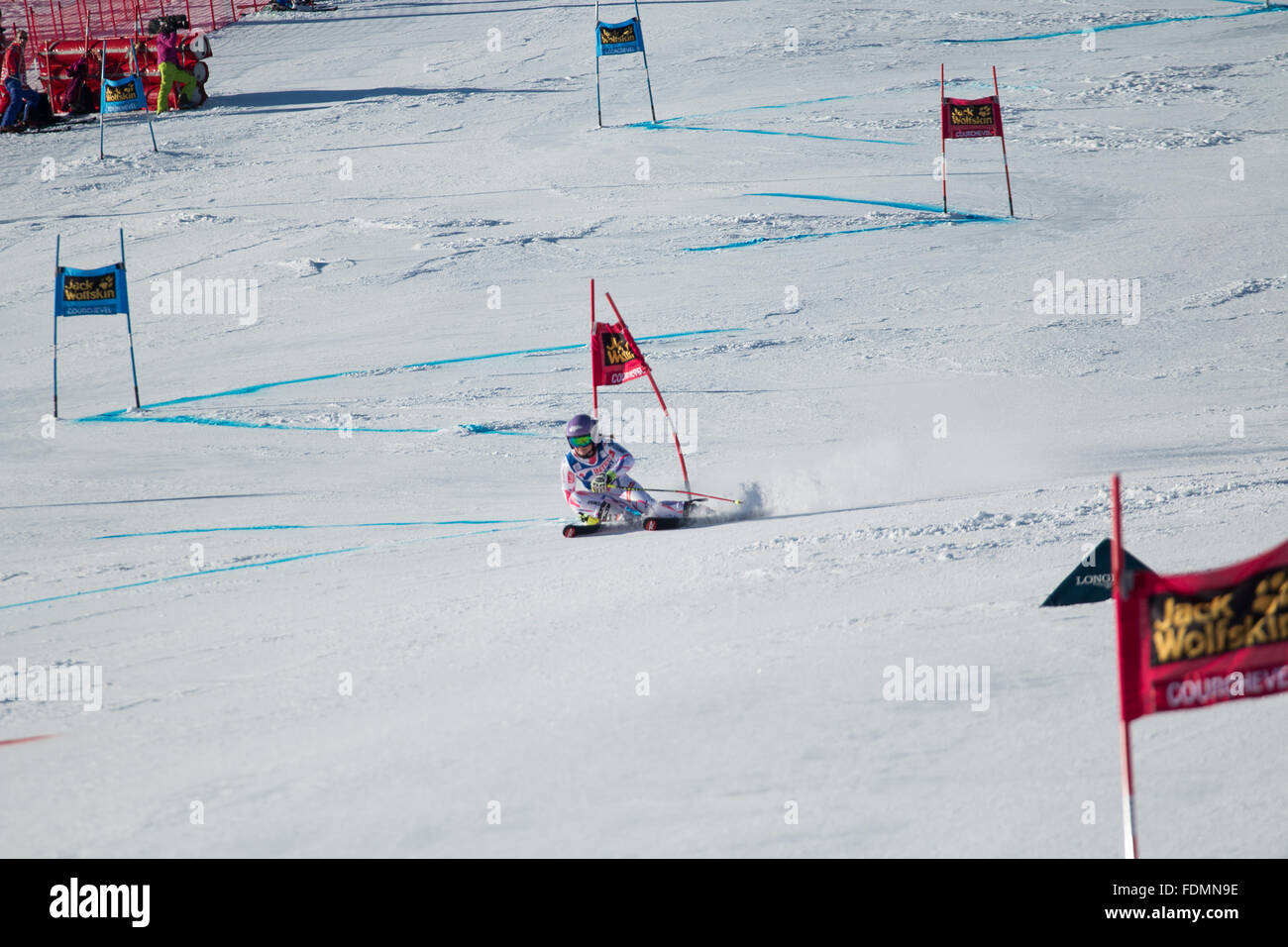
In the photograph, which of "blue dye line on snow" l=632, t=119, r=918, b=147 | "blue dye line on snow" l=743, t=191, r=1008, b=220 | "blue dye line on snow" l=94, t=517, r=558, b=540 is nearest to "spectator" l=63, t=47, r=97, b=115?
"blue dye line on snow" l=632, t=119, r=918, b=147

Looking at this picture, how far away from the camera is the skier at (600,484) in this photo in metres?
9.07

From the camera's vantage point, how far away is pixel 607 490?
29.9ft

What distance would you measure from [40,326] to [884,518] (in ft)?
41.4

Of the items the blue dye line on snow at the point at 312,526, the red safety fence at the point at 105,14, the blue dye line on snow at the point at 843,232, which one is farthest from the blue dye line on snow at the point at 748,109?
the red safety fence at the point at 105,14

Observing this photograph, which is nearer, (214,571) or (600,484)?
(214,571)

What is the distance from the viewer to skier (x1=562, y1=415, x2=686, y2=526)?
29.8 ft

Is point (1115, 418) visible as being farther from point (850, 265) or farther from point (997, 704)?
point (997, 704)

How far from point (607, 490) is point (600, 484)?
72mm

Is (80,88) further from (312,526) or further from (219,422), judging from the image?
(312,526)

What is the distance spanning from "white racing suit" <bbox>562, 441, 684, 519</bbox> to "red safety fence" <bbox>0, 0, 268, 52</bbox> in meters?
27.4

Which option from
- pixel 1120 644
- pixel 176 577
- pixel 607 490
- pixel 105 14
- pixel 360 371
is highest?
pixel 105 14

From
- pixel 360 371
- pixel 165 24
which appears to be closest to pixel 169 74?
pixel 165 24

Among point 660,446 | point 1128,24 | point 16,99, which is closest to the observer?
point 660,446

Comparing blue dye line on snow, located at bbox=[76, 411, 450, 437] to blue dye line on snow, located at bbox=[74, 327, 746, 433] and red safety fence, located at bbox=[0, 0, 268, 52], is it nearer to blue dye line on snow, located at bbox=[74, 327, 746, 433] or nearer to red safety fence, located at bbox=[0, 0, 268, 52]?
blue dye line on snow, located at bbox=[74, 327, 746, 433]
